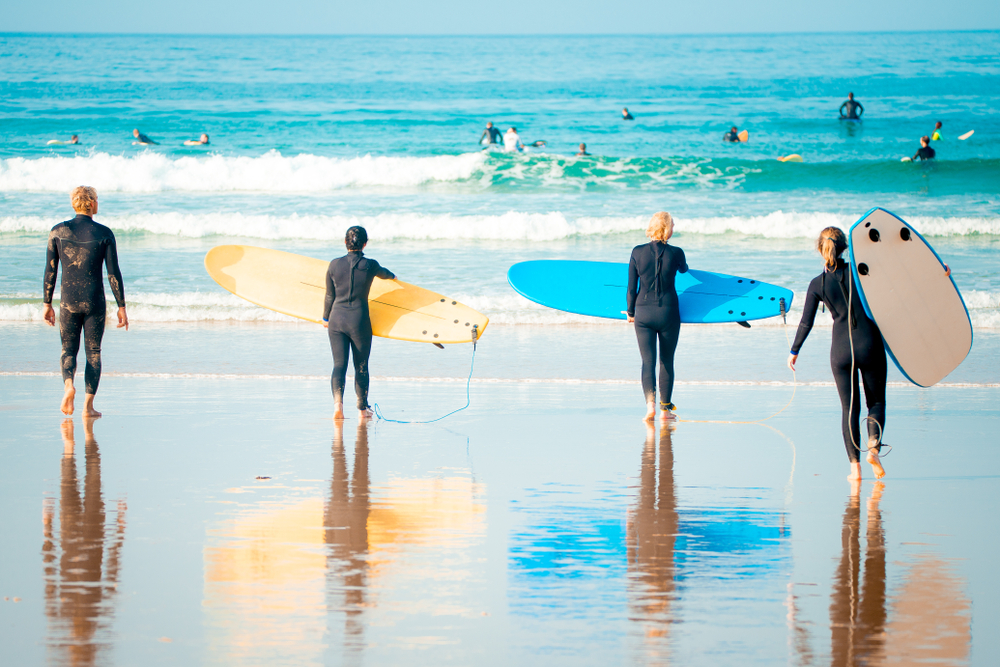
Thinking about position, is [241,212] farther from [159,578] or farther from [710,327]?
[159,578]

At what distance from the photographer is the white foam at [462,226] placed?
16.2 m

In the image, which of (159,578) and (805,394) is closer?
(159,578)

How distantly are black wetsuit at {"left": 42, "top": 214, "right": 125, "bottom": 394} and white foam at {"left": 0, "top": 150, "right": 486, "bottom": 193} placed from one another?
16.7 metres

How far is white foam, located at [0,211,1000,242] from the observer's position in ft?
53.3

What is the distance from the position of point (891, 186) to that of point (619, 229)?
9.44m

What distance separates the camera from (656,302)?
612 centimetres

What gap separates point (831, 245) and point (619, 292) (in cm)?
311

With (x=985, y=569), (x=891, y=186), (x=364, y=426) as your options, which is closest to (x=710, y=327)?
(x=364, y=426)

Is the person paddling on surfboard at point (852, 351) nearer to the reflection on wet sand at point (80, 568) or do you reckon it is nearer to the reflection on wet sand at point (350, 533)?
the reflection on wet sand at point (350, 533)

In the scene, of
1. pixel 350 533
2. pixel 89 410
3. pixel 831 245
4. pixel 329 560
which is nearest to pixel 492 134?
pixel 89 410

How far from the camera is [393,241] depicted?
52.5 ft

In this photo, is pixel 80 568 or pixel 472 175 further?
pixel 472 175

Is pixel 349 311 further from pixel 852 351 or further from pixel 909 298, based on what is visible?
pixel 909 298

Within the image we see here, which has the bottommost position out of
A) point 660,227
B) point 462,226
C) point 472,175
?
point 660,227
